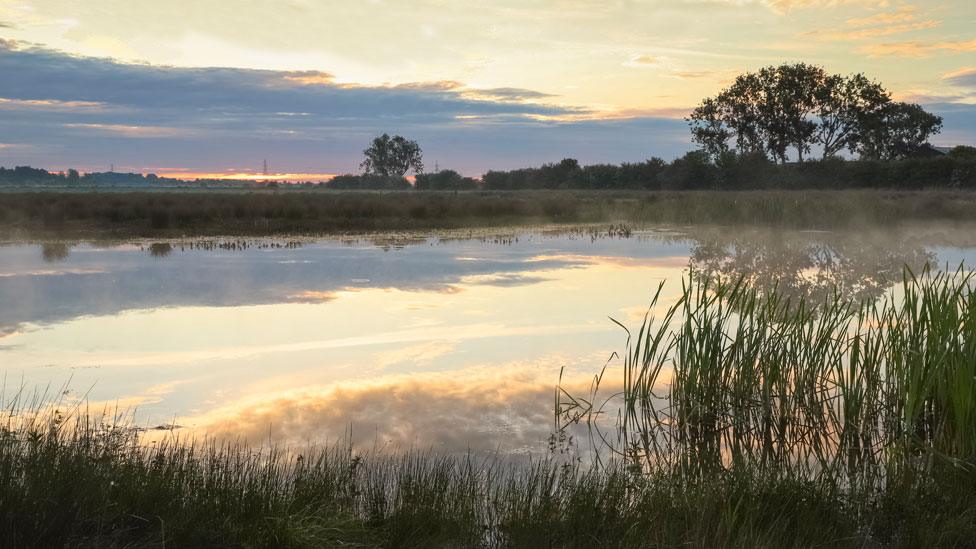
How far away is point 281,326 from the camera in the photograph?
1170 centimetres

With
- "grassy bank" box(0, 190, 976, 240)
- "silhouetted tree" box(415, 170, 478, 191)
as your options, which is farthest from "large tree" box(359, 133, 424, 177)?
"grassy bank" box(0, 190, 976, 240)

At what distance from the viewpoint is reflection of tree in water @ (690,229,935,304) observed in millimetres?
14461

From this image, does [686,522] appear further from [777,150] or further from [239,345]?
[777,150]

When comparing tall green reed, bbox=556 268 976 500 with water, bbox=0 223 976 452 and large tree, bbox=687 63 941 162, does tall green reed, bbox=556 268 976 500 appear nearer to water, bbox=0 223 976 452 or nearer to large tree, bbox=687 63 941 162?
water, bbox=0 223 976 452

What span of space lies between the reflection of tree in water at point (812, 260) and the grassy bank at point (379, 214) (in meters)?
4.91

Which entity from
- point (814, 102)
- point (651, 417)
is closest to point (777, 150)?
point (814, 102)

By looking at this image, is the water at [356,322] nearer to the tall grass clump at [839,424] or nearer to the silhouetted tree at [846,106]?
the tall grass clump at [839,424]

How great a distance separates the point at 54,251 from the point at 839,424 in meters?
20.0

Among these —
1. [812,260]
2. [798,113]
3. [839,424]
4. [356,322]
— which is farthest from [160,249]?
[798,113]

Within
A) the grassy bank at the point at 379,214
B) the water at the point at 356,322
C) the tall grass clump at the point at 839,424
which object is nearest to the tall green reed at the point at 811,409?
the tall grass clump at the point at 839,424

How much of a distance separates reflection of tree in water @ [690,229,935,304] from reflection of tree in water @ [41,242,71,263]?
15169 millimetres

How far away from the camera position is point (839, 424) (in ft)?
21.7

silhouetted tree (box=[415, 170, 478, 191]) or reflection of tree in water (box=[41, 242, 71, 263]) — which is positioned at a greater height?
silhouetted tree (box=[415, 170, 478, 191])

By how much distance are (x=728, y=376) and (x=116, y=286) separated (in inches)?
480
